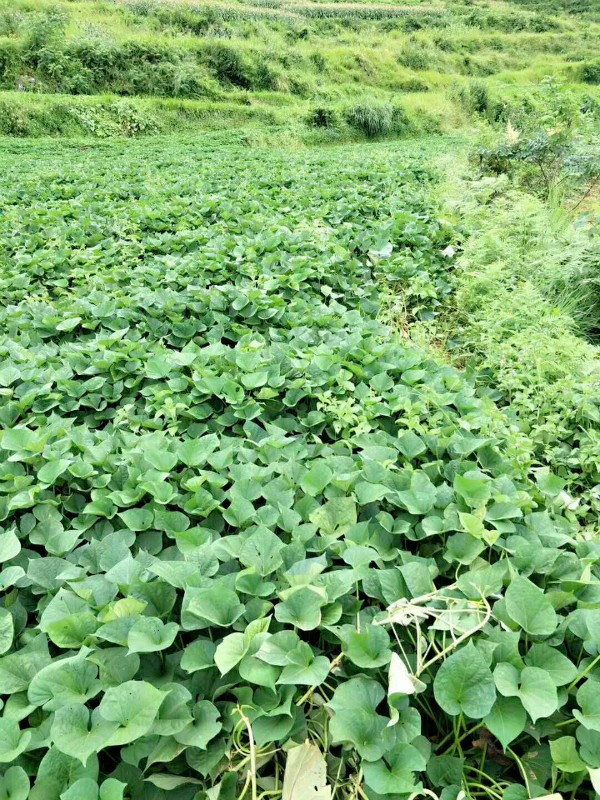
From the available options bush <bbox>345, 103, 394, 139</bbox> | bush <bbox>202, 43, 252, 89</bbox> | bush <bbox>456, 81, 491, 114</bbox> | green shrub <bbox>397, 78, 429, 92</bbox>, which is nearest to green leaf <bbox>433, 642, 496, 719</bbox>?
bush <bbox>345, 103, 394, 139</bbox>

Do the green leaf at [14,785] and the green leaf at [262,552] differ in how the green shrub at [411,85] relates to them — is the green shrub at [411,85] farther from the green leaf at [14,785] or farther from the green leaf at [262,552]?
the green leaf at [14,785]

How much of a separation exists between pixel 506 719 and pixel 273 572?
67cm

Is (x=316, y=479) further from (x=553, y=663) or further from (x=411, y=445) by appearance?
(x=553, y=663)

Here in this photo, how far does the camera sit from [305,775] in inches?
44.3

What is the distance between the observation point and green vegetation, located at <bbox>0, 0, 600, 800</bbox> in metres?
1.14

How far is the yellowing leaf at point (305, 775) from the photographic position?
1.10m

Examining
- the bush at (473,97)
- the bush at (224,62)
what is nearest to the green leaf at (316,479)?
the bush at (224,62)

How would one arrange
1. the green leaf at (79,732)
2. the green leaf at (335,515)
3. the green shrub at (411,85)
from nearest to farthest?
1. the green leaf at (79,732)
2. the green leaf at (335,515)
3. the green shrub at (411,85)

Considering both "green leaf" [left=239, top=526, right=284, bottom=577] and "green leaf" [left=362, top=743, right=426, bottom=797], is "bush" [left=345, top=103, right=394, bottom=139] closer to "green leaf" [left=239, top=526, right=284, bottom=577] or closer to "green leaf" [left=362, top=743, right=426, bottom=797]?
"green leaf" [left=239, top=526, right=284, bottom=577]

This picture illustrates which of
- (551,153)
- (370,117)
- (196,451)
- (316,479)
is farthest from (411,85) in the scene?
(316,479)

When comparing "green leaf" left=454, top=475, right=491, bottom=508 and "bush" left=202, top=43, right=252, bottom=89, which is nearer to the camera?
"green leaf" left=454, top=475, right=491, bottom=508

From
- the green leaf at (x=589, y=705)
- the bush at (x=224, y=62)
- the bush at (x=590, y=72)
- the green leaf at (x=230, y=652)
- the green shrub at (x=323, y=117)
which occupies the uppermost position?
the bush at (x=590, y=72)

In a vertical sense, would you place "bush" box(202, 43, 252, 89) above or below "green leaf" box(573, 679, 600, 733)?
above

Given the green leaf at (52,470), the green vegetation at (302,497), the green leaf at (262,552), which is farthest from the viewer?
the green leaf at (52,470)
